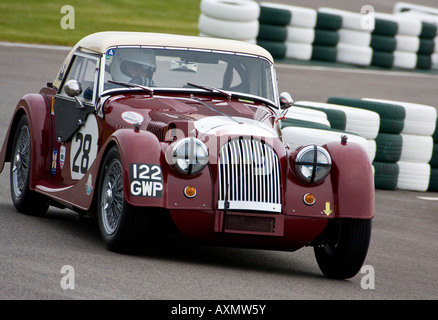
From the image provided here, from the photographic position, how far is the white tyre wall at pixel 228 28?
18.9m

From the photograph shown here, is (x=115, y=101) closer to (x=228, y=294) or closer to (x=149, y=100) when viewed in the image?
(x=149, y=100)

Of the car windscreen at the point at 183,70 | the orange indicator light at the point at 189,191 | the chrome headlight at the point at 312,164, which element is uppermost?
the car windscreen at the point at 183,70

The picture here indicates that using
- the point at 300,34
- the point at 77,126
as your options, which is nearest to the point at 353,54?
the point at 300,34

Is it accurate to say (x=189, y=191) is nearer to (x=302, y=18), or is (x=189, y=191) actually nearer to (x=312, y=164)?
(x=312, y=164)

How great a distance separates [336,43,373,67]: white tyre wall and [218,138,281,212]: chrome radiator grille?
15.1 meters

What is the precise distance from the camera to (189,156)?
20.7 feet

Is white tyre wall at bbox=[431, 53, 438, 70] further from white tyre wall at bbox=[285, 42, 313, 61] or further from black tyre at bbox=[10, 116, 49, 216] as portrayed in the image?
black tyre at bbox=[10, 116, 49, 216]

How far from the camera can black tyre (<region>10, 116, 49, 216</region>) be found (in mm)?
8156

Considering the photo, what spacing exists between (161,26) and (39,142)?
1599 cm

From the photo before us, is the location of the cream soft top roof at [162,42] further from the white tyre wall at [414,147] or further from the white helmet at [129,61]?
the white tyre wall at [414,147]

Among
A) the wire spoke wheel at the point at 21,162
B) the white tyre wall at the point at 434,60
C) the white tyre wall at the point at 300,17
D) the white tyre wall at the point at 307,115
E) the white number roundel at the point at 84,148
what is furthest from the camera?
the white tyre wall at the point at 434,60

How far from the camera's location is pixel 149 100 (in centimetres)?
742

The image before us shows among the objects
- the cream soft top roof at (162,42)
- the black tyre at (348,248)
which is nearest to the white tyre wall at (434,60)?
the cream soft top roof at (162,42)

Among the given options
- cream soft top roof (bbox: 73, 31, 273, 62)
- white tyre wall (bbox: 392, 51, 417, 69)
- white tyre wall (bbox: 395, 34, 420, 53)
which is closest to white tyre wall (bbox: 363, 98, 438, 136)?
cream soft top roof (bbox: 73, 31, 273, 62)
